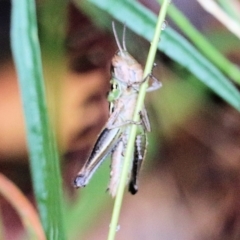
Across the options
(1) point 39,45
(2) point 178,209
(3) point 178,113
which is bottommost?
(2) point 178,209

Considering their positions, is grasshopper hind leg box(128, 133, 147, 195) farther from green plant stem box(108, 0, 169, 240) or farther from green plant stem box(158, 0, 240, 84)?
green plant stem box(158, 0, 240, 84)

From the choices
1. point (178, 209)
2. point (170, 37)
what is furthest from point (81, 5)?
point (178, 209)

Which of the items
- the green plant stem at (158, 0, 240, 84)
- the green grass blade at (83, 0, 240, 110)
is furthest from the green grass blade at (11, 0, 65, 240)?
the green plant stem at (158, 0, 240, 84)

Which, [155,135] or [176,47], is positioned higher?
[176,47]

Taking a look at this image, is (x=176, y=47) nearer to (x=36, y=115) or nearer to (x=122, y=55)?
(x=122, y=55)

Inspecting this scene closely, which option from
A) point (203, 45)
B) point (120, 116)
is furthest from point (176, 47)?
point (120, 116)

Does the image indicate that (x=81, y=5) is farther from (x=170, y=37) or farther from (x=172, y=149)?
(x=172, y=149)
